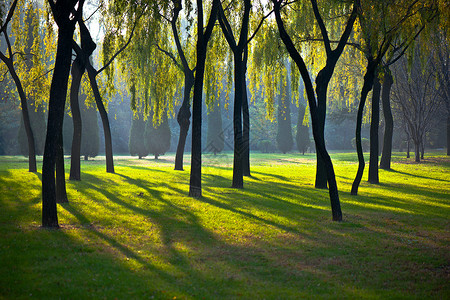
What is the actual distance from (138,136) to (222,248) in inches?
1078

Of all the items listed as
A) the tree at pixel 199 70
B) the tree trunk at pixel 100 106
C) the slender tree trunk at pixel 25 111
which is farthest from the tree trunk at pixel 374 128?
the slender tree trunk at pixel 25 111

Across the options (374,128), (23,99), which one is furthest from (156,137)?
(374,128)

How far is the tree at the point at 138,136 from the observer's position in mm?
31578

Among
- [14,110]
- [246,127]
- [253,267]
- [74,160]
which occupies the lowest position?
[253,267]

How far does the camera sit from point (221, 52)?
47.6ft

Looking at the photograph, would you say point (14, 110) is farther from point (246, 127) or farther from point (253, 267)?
point (253, 267)

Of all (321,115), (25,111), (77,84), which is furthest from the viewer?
(25,111)

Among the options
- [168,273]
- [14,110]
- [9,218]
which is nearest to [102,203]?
[9,218]

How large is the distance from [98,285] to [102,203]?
537 centimetres

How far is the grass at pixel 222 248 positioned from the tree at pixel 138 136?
2118 cm

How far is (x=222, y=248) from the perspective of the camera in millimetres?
5699

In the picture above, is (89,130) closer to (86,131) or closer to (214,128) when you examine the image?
(86,131)

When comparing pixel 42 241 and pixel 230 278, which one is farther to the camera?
pixel 42 241

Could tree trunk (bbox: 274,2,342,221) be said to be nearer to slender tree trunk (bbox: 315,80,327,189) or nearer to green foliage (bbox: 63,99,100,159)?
slender tree trunk (bbox: 315,80,327,189)
